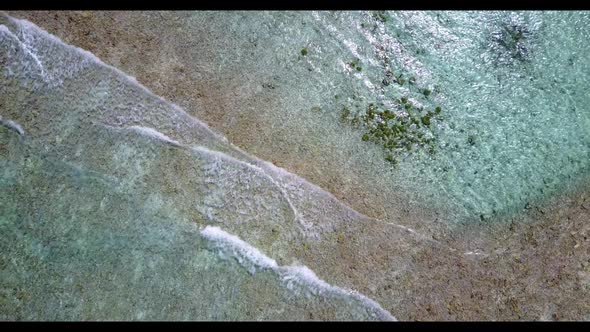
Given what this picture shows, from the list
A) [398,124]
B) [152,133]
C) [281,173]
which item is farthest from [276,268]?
[398,124]

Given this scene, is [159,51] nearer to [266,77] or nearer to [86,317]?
[266,77]

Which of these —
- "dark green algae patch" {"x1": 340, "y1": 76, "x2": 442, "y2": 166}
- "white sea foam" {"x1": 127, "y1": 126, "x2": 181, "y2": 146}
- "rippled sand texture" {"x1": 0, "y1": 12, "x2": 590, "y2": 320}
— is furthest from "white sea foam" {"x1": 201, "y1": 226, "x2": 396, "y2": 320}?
"dark green algae patch" {"x1": 340, "y1": 76, "x2": 442, "y2": 166}

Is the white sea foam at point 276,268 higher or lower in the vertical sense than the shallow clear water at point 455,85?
lower

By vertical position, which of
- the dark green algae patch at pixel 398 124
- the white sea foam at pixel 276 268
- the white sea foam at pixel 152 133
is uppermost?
the dark green algae patch at pixel 398 124

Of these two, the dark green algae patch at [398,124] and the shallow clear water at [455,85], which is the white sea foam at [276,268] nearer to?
the shallow clear water at [455,85]

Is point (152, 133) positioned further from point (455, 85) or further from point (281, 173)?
point (455, 85)

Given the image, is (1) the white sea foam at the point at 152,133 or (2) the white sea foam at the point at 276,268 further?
(1) the white sea foam at the point at 152,133

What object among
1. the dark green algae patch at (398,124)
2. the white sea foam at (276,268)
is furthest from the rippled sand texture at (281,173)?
the dark green algae patch at (398,124)
